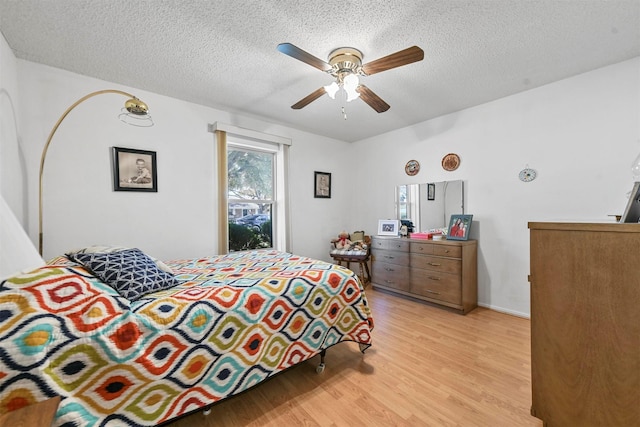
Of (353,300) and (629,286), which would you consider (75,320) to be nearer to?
(353,300)

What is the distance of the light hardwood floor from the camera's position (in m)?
1.41

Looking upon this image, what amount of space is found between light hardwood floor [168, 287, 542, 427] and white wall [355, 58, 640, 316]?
919 millimetres

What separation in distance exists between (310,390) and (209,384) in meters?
0.68

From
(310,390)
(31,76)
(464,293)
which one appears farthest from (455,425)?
(31,76)

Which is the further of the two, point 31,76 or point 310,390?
point 31,76

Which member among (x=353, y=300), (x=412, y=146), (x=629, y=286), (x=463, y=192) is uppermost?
(x=412, y=146)

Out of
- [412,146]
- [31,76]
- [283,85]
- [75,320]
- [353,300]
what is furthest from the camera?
[412,146]

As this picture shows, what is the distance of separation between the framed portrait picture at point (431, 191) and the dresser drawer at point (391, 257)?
873 millimetres

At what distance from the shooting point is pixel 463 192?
10.5 feet

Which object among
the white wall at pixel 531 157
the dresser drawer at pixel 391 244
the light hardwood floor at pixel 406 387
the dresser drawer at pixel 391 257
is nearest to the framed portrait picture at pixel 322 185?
the dresser drawer at pixel 391 244

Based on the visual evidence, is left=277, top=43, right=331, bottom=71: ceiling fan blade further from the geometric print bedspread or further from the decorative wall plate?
the decorative wall plate

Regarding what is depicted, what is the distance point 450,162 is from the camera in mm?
3312

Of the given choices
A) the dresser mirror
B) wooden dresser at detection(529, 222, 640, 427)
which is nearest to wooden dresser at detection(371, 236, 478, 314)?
the dresser mirror

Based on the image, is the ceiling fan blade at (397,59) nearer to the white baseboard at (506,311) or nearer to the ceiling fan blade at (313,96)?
the ceiling fan blade at (313,96)
